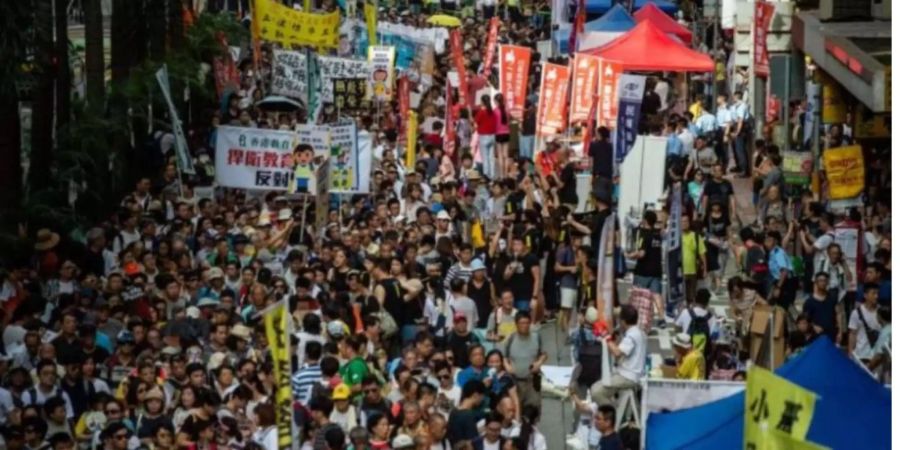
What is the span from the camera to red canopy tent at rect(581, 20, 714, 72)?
38000 millimetres

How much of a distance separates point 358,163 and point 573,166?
10.6 ft

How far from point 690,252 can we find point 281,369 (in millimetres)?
8137

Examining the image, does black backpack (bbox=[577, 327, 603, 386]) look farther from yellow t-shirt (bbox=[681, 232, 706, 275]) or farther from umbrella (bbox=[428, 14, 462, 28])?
umbrella (bbox=[428, 14, 462, 28])

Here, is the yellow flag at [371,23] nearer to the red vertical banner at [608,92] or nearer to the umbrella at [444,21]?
the umbrella at [444,21]

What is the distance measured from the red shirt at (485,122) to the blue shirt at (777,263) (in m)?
9.84

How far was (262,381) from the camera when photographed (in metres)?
18.0

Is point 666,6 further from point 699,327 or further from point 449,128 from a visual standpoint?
point 699,327

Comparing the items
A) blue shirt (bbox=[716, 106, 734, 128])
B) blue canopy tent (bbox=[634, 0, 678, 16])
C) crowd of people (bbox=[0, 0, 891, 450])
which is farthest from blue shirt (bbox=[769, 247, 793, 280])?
blue canopy tent (bbox=[634, 0, 678, 16])

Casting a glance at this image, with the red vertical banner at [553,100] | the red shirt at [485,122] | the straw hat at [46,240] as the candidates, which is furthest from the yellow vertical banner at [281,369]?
the red shirt at [485,122]

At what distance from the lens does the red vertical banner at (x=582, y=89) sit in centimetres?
3056

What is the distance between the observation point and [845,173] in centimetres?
2397

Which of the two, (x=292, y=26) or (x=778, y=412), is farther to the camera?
(x=292, y=26)

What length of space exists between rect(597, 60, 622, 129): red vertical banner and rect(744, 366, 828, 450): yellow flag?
17369 millimetres

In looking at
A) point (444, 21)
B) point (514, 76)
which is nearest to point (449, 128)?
point (514, 76)
